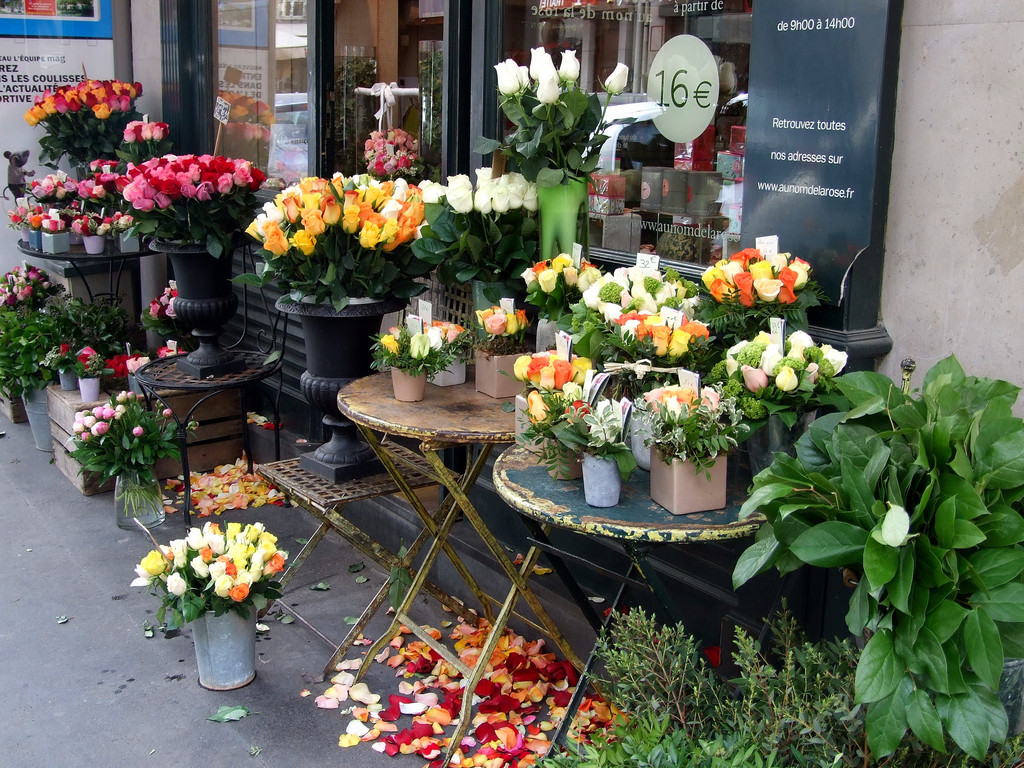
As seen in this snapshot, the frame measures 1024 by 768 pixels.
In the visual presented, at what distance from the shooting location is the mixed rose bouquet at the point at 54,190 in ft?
20.5

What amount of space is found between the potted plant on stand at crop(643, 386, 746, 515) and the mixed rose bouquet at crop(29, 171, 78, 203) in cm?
485

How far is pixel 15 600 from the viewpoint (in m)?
4.45

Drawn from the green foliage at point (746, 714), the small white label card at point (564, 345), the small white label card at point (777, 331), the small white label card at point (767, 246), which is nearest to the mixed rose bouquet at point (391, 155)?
the small white label card at point (564, 345)

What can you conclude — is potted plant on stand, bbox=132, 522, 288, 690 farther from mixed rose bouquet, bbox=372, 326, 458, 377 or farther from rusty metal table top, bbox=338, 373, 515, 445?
mixed rose bouquet, bbox=372, 326, 458, 377

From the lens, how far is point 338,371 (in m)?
3.89

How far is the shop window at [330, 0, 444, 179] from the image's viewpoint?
6.00 m

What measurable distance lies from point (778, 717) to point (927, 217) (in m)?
1.38

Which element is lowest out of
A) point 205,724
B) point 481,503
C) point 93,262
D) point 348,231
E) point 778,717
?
point 205,724

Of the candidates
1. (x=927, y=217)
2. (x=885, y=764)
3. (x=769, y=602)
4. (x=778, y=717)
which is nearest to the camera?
(x=885, y=764)

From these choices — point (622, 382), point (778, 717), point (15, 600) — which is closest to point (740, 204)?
point (622, 382)

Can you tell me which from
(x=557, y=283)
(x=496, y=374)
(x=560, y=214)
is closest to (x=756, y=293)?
(x=557, y=283)

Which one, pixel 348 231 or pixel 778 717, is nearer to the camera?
pixel 778 717

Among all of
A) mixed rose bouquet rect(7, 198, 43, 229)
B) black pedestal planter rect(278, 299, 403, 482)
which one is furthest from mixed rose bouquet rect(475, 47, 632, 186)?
mixed rose bouquet rect(7, 198, 43, 229)

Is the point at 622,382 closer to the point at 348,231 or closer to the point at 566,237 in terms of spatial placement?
the point at 566,237
